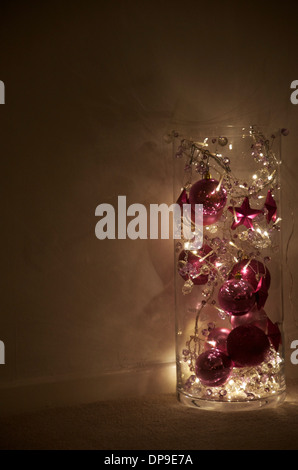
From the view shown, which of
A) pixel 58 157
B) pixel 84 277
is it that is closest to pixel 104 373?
pixel 84 277

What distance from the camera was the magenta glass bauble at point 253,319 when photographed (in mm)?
1658

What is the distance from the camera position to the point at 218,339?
166 centimetres

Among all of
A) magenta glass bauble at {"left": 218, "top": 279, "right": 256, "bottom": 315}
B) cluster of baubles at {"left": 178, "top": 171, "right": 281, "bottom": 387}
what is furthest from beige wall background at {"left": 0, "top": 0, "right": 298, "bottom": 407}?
magenta glass bauble at {"left": 218, "top": 279, "right": 256, "bottom": 315}

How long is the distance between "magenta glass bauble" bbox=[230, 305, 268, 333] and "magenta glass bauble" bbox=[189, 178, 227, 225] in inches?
12.4

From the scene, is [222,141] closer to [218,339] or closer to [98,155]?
[98,155]

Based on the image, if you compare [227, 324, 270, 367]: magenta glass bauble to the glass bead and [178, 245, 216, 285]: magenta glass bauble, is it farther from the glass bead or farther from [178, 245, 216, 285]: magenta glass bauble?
the glass bead

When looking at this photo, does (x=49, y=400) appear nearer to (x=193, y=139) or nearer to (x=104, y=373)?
(x=104, y=373)

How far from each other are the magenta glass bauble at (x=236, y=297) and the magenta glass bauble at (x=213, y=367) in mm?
141

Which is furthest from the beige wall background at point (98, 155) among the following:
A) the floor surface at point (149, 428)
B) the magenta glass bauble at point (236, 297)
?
the magenta glass bauble at point (236, 297)

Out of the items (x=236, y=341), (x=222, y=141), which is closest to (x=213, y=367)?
(x=236, y=341)

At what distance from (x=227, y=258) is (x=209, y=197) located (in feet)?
0.73

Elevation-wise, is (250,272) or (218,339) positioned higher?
(250,272)

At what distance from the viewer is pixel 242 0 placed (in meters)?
2.00

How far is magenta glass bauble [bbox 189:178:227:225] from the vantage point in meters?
1.61
